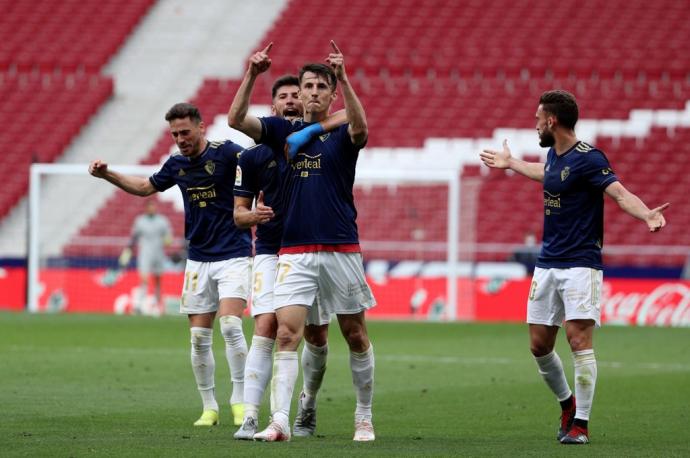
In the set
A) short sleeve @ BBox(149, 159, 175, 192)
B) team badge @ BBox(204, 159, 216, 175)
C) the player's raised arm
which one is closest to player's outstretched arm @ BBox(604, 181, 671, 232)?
the player's raised arm

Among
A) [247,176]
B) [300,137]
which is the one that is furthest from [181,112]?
[300,137]

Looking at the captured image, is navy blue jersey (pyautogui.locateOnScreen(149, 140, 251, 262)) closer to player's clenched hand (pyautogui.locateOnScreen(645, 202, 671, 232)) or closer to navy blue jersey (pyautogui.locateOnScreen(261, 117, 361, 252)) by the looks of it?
navy blue jersey (pyautogui.locateOnScreen(261, 117, 361, 252))

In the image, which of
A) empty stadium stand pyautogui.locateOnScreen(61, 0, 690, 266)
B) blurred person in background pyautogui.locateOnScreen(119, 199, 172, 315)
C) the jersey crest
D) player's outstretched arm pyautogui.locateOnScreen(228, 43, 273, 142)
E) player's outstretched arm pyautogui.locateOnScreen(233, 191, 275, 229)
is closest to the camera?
player's outstretched arm pyautogui.locateOnScreen(228, 43, 273, 142)

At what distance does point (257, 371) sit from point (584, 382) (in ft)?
6.73

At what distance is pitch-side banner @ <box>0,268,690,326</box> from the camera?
2320 centimetres

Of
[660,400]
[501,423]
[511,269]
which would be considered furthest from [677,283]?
[501,423]

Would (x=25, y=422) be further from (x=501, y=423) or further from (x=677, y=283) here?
(x=677, y=283)

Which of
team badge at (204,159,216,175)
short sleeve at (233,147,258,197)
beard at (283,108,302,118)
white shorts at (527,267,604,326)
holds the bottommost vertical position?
white shorts at (527,267,604,326)

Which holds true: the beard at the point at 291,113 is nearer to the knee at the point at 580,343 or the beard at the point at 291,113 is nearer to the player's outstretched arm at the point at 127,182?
the player's outstretched arm at the point at 127,182

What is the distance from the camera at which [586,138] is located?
29.6m

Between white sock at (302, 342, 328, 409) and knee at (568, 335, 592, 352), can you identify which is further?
white sock at (302, 342, 328, 409)

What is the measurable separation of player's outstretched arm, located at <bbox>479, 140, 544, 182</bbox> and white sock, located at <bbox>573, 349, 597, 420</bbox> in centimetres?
122

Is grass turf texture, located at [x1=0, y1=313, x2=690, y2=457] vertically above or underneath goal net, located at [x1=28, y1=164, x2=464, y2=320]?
underneath

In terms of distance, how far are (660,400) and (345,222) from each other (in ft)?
13.9
